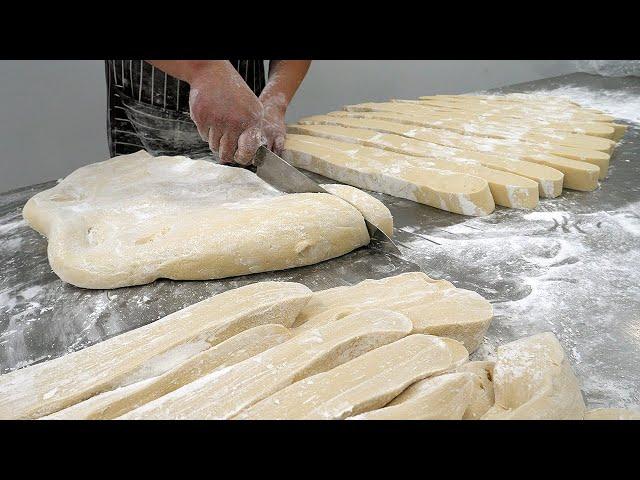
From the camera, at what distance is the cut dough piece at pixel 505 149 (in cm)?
261

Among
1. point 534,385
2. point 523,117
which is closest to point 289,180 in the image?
point 534,385

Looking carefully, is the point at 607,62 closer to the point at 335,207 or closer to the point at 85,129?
the point at 335,207

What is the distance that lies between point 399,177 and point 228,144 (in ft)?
2.61

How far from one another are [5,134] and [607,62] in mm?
5354

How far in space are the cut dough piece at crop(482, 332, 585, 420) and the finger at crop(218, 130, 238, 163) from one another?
1.50 m

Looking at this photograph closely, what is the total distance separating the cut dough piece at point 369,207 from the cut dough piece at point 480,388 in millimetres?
826

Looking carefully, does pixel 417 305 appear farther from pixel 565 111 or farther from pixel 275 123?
pixel 565 111

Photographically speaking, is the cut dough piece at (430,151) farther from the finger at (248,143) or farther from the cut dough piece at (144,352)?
the cut dough piece at (144,352)

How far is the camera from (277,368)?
48.4 inches

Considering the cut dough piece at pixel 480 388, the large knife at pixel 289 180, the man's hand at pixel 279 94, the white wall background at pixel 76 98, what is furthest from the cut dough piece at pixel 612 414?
the white wall background at pixel 76 98

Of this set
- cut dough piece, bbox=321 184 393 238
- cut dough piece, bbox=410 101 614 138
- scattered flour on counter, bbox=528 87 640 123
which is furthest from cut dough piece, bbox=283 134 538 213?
scattered flour on counter, bbox=528 87 640 123

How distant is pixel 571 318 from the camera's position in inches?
64.2
